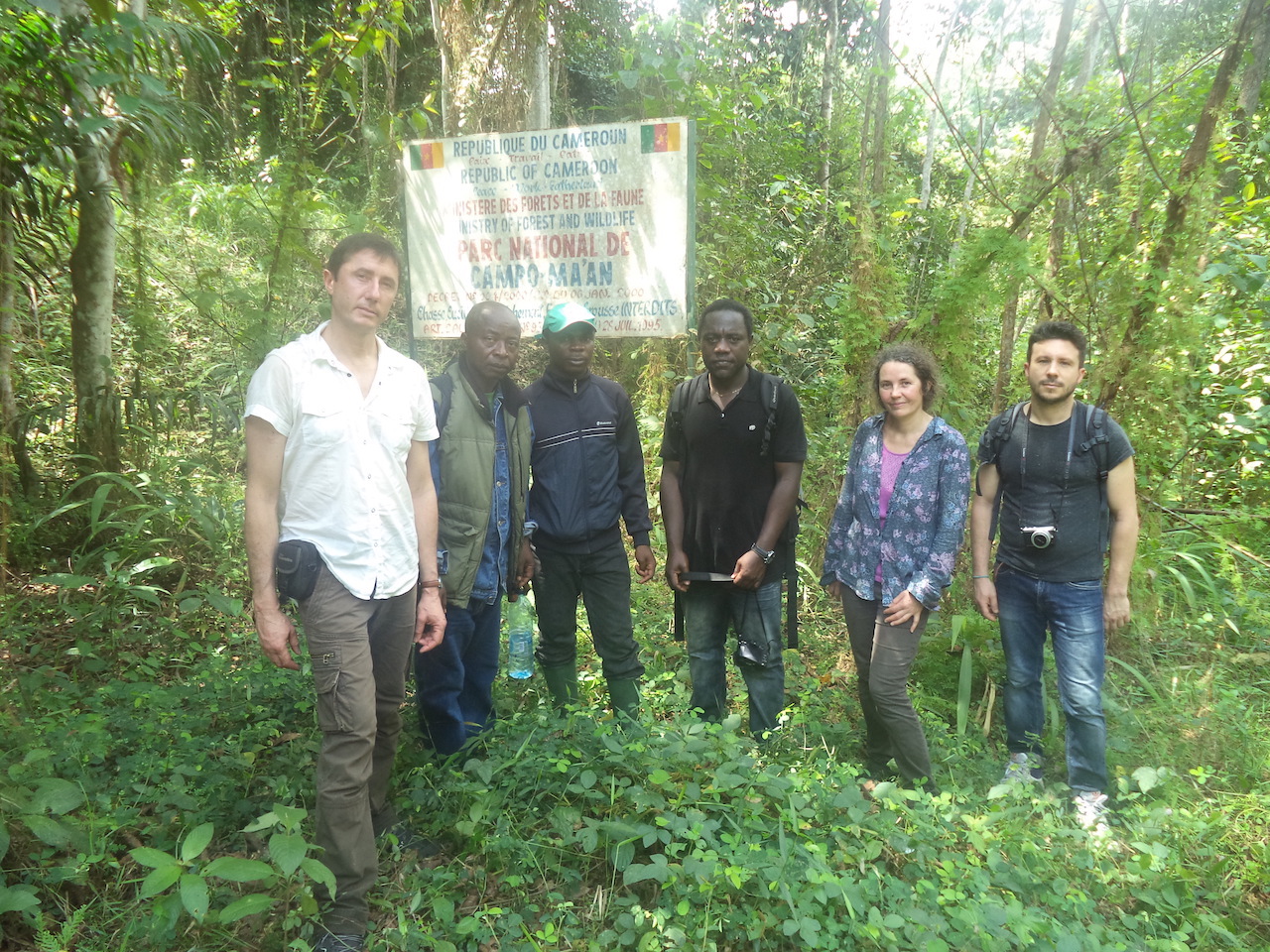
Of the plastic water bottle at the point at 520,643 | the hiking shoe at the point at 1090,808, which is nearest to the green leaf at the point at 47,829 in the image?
the plastic water bottle at the point at 520,643

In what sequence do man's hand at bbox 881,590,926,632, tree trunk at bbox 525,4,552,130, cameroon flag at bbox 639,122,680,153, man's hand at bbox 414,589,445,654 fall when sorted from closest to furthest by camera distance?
man's hand at bbox 414,589,445,654, man's hand at bbox 881,590,926,632, cameroon flag at bbox 639,122,680,153, tree trunk at bbox 525,4,552,130

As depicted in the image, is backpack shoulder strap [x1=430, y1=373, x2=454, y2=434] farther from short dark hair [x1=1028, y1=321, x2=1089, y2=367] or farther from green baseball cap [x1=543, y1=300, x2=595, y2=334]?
short dark hair [x1=1028, y1=321, x2=1089, y2=367]

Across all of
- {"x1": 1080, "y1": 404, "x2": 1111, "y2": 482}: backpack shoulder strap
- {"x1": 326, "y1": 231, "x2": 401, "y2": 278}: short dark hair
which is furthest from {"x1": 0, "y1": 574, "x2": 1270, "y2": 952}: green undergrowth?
{"x1": 326, "y1": 231, "x2": 401, "y2": 278}: short dark hair

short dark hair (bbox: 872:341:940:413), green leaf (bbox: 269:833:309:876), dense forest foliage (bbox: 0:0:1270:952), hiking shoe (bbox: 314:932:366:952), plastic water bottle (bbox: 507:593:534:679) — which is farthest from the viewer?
plastic water bottle (bbox: 507:593:534:679)

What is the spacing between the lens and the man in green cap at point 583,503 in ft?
11.0

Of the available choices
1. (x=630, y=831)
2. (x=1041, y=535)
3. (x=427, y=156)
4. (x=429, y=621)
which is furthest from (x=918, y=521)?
(x=427, y=156)

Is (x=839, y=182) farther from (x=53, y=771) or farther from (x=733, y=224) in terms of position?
(x=53, y=771)

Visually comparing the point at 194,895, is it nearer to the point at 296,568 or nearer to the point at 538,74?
the point at 296,568

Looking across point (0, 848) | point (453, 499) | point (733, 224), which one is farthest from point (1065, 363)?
point (0, 848)

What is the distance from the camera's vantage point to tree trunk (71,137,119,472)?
4.80 metres

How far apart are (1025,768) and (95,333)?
5622mm

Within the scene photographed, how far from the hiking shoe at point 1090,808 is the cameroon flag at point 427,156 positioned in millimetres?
4084

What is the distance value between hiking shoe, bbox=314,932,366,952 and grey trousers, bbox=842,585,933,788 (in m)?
1.96

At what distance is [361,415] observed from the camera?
241cm
